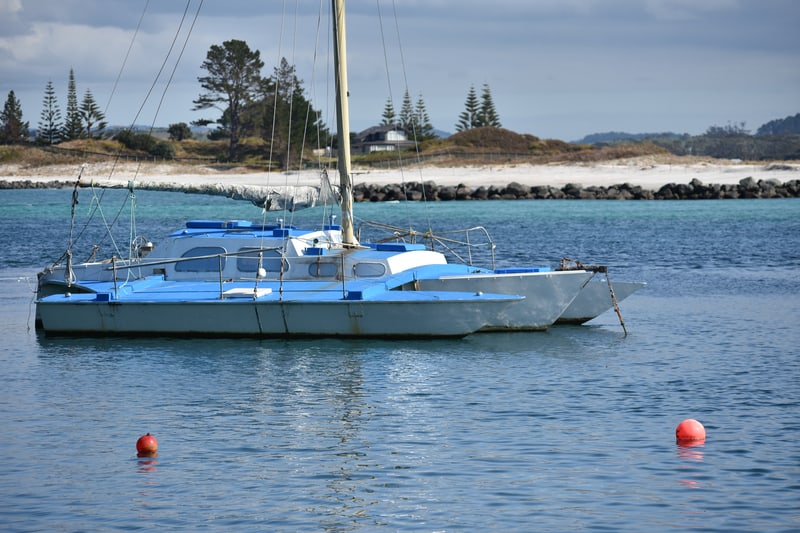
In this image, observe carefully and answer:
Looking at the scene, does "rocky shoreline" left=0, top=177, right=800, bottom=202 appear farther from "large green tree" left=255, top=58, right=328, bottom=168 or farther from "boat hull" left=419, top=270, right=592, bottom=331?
"boat hull" left=419, top=270, right=592, bottom=331

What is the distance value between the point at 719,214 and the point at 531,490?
67370 millimetres

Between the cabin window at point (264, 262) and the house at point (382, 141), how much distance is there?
452ft

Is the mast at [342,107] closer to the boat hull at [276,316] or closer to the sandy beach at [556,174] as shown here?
the boat hull at [276,316]

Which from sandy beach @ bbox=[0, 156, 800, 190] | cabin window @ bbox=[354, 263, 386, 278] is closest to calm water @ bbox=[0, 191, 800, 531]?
cabin window @ bbox=[354, 263, 386, 278]

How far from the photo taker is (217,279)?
29281 mm

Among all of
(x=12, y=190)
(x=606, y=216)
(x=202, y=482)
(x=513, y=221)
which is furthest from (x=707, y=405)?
(x=12, y=190)

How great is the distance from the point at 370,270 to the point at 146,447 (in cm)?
1191

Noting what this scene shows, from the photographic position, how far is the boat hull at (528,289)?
26781 millimetres

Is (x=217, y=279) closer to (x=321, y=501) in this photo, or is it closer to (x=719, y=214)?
(x=321, y=501)

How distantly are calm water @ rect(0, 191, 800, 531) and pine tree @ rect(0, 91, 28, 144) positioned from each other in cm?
15807

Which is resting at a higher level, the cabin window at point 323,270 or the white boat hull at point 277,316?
the cabin window at point 323,270

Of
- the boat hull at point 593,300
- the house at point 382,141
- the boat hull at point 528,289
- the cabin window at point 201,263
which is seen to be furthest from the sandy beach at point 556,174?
the boat hull at point 528,289

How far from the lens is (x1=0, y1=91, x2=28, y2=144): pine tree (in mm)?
180000

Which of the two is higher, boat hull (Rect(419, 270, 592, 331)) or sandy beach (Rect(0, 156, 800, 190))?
sandy beach (Rect(0, 156, 800, 190))
